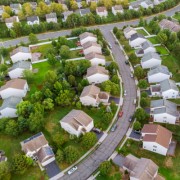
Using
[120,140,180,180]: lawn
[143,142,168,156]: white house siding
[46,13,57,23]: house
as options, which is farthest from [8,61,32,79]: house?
[143,142,168,156]: white house siding

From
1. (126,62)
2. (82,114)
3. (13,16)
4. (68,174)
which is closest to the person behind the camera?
(68,174)

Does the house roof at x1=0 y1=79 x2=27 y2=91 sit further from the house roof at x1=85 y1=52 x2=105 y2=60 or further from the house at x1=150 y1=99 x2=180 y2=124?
the house at x1=150 y1=99 x2=180 y2=124

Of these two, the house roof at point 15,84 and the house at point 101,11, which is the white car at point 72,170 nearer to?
the house roof at point 15,84

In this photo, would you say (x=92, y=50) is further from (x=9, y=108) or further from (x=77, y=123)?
(x=9, y=108)

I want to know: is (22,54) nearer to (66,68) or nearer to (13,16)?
(66,68)

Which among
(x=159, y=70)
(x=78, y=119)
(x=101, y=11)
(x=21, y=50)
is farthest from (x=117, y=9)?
(x=78, y=119)

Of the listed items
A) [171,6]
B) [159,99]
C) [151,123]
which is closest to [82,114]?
[151,123]
